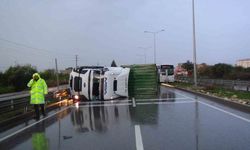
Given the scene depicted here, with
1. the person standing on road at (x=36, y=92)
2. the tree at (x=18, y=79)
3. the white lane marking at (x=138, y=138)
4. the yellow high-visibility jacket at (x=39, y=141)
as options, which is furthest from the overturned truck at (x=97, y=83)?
the tree at (x=18, y=79)

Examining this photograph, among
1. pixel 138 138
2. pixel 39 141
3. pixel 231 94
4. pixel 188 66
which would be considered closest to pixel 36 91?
pixel 39 141

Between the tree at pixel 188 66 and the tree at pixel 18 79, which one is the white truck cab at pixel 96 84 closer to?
the tree at pixel 18 79

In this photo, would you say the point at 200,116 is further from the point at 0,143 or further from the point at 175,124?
the point at 0,143

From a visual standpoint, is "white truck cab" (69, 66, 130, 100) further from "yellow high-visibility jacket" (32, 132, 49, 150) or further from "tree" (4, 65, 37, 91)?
"tree" (4, 65, 37, 91)

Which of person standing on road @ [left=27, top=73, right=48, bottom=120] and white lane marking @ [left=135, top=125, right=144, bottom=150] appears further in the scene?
person standing on road @ [left=27, top=73, right=48, bottom=120]

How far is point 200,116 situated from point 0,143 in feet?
24.0

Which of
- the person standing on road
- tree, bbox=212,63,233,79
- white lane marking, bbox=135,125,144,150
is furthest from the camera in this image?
tree, bbox=212,63,233,79

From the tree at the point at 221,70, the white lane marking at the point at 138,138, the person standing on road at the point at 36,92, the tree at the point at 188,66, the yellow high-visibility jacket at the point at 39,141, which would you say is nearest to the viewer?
the white lane marking at the point at 138,138

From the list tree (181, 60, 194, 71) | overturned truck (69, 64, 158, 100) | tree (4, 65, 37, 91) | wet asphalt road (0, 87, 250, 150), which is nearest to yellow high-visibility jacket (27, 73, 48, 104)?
wet asphalt road (0, 87, 250, 150)

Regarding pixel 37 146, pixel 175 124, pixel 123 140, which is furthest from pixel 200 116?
pixel 37 146

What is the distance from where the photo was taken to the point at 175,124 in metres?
10.8

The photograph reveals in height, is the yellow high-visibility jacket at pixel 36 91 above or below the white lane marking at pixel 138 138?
above

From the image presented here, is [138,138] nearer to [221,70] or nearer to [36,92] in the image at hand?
[36,92]

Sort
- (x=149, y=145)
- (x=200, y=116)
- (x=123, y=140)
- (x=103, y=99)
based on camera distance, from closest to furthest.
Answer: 1. (x=149, y=145)
2. (x=123, y=140)
3. (x=200, y=116)
4. (x=103, y=99)
